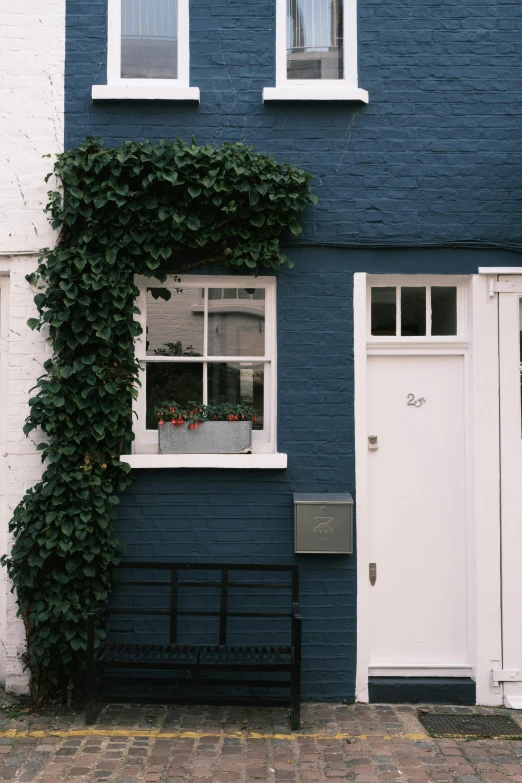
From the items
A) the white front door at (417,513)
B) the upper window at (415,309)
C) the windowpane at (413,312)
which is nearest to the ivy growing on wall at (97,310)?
the upper window at (415,309)

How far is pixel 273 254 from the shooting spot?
214 inches

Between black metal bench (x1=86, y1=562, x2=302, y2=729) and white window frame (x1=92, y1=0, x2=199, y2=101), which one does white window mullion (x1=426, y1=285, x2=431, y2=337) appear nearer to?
black metal bench (x1=86, y1=562, x2=302, y2=729)

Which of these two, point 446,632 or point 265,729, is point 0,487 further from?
point 446,632

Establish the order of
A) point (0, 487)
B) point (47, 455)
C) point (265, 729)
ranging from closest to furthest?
point (265, 729) → point (47, 455) → point (0, 487)

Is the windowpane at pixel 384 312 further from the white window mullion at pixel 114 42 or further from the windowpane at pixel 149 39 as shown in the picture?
the white window mullion at pixel 114 42

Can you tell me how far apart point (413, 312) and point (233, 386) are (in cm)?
140

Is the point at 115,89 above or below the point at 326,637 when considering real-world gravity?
above

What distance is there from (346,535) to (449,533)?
80cm

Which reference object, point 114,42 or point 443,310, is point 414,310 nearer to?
point 443,310

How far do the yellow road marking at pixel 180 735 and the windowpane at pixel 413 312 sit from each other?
268 cm

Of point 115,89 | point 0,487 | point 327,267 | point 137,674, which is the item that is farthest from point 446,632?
point 115,89

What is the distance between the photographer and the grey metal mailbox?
5.34 meters

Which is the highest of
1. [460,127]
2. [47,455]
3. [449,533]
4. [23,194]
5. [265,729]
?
[460,127]

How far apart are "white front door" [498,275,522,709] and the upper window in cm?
33
